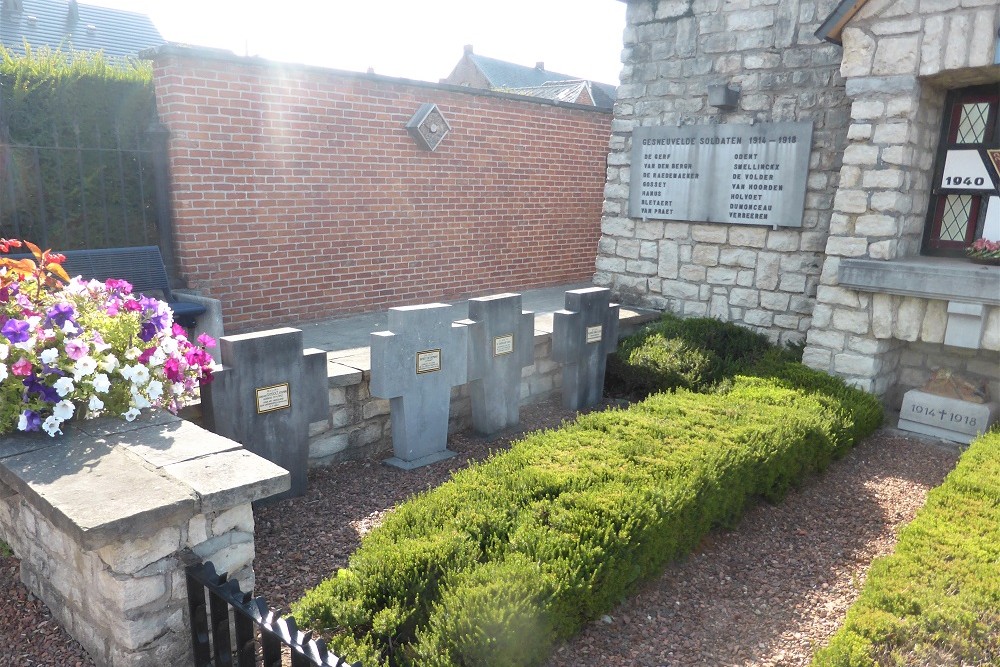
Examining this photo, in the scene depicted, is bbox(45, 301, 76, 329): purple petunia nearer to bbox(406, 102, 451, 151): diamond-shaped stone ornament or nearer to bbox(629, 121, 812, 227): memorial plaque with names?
bbox(406, 102, 451, 151): diamond-shaped stone ornament

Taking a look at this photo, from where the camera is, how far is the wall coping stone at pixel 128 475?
2451 millimetres

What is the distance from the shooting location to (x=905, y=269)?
211 inches

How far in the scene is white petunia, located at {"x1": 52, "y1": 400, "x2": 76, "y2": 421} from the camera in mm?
3084

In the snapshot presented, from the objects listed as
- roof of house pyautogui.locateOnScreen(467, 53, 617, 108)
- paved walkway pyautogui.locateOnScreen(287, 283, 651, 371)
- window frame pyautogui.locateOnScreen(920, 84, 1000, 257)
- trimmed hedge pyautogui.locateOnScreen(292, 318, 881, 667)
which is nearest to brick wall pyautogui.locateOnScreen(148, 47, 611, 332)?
paved walkway pyautogui.locateOnScreen(287, 283, 651, 371)

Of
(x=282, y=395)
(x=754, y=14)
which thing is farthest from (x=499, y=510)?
(x=754, y=14)

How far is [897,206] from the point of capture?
5.48 m

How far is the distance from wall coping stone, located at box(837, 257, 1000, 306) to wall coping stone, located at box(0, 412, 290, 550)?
15.3ft

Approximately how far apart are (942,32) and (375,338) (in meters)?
4.54

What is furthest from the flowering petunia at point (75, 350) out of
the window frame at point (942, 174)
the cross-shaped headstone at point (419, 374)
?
the window frame at point (942, 174)

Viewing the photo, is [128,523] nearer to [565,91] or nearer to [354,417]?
[354,417]

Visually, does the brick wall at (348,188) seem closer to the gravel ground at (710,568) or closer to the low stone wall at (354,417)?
the low stone wall at (354,417)

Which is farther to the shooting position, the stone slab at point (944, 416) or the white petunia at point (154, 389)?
the stone slab at point (944, 416)

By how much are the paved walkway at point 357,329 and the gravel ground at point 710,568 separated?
0.88 meters

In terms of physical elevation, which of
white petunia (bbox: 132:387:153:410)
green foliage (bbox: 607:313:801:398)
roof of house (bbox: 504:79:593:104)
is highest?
roof of house (bbox: 504:79:593:104)
